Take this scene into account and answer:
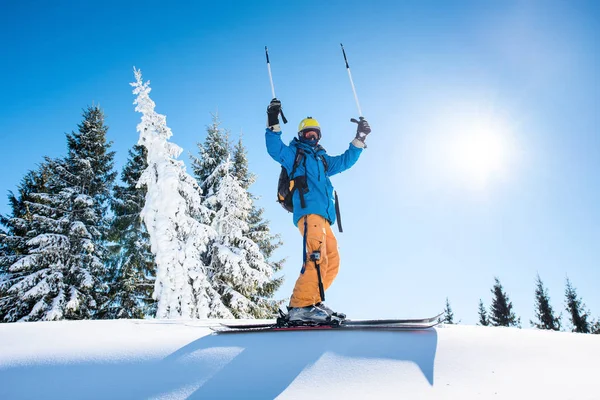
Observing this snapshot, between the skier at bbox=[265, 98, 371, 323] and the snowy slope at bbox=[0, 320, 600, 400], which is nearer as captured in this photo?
the snowy slope at bbox=[0, 320, 600, 400]

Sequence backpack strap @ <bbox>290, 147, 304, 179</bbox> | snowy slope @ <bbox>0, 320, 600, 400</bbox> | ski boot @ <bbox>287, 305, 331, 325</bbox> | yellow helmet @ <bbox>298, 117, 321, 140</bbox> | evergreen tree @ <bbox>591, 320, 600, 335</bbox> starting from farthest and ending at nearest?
evergreen tree @ <bbox>591, 320, 600, 335</bbox>, yellow helmet @ <bbox>298, 117, 321, 140</bbox>, backpack strap @ <bbox>290, 147, 304, 179</bbox>, ski boot @ <bbox>287, 305, 331, 325</bbox>, snowy slope @ <bbox>0, 320, 600, 400</bbox>

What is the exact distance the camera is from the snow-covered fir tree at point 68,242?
1474 cm

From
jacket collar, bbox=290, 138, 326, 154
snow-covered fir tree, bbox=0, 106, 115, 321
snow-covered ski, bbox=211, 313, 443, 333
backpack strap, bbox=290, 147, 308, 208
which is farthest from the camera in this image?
snow-covered fir tree, bbox=0, 106, 115, 321

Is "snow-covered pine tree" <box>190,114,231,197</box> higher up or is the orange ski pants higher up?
"snow-covered pine tree" <box>190,114,231,197</box>

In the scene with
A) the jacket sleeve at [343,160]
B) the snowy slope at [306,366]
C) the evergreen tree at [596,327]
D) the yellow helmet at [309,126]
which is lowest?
the evergreen tree at [596,327]

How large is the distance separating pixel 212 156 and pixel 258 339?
17.0 meters

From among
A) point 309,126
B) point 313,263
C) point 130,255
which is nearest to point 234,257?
point 130,255

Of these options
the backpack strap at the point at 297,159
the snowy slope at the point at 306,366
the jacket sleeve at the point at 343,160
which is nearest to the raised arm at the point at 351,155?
the jacket sleeve at the point at 343,160

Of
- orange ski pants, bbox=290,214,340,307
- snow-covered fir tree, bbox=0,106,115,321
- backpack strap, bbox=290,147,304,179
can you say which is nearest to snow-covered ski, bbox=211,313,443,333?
orange ski pants, bbox=290,214,340,307

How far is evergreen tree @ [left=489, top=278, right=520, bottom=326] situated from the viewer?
40.0 meters

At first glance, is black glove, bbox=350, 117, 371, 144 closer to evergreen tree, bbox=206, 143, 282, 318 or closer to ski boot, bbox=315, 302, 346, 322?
ski boot, bbox=315, 302, 346, 322

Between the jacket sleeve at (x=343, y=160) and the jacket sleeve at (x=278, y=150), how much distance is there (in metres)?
0.85

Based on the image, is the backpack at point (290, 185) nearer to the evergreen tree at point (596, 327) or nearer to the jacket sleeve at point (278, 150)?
the jacket sleeve at point (278, 150)

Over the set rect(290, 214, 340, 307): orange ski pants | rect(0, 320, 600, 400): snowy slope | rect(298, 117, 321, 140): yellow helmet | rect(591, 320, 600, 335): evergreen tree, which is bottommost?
rect(591, 320, 600, 335): evergreen tree
